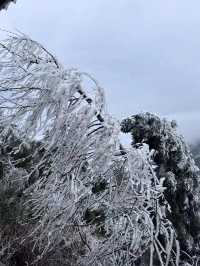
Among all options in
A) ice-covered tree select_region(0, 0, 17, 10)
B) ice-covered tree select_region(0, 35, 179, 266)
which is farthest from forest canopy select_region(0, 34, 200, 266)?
ice-covered tree select_region(0, 0, 17, 10)

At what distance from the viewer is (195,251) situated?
1617 cm

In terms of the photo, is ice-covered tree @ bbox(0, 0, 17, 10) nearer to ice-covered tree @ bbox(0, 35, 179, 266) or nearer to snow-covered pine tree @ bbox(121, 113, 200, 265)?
ice-covered tree @ bbox(0, 35, 179, 266)

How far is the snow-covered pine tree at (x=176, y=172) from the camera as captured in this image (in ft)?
55.1

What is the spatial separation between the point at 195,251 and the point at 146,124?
3.84 metres

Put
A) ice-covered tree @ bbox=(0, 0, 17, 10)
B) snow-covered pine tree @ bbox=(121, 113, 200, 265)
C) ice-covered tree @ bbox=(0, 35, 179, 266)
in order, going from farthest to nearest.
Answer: snow-covered pine tree @ bbox=(121, 113, 200, 265)
ice-covered tree @ bbox=(0, 35, 179, 266)
ice-covered tree @ bbox=(0, 0, 17, 10)

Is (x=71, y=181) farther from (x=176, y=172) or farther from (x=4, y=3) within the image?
(x=176, y=172)

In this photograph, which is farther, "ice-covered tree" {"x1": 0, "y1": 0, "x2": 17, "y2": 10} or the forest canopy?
the forest canopy

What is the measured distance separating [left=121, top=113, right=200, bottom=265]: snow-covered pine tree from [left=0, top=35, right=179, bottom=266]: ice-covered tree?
9.17 m

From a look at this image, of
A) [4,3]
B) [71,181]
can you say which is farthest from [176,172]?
[4,3]

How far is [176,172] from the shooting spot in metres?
18.2

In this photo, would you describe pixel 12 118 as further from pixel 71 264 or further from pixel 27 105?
pixel 71 264

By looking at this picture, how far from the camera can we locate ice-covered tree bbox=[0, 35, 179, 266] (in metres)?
6.85

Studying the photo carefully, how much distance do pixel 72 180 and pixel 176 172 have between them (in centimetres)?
1162

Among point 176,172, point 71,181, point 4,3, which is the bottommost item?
point 71,181
